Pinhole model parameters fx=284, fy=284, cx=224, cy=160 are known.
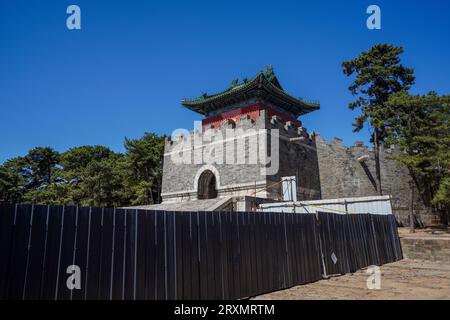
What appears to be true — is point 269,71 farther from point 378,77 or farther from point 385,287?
point 385,287

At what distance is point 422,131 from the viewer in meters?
14.9

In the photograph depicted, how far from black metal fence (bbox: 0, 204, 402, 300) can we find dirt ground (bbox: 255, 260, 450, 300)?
336mm

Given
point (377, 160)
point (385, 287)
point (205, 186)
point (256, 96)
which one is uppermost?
point (256, 96)

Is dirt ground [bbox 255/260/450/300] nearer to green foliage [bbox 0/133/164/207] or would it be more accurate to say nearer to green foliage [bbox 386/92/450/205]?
green foliage [bbox 386/92/450/205]

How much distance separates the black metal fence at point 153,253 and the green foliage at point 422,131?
1084 centimetres

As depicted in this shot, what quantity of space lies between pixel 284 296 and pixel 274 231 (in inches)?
47.0

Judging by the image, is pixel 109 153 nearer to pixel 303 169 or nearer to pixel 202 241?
Result: pixel 303 169

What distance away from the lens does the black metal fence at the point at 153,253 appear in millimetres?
3154

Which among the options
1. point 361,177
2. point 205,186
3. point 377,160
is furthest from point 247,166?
point 377,160

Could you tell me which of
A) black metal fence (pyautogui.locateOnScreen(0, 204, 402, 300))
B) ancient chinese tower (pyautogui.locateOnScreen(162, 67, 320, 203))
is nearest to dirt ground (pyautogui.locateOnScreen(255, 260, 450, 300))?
black metal fence (pyautogui.locateOnScreen(0, 204, 402, 300))

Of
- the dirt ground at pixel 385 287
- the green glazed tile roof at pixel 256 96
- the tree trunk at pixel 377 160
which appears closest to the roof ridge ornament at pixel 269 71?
the green glazed tile roof at pixel 256 96

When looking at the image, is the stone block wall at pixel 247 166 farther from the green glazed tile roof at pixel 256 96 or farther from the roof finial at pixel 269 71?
the roof finial at pixel 269 71

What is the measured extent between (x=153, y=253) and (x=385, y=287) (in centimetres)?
458

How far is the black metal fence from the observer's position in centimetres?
315
